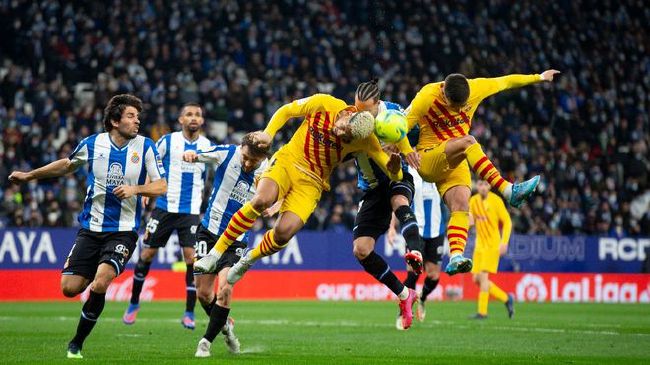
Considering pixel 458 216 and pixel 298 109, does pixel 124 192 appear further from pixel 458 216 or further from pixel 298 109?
pixel 458 216

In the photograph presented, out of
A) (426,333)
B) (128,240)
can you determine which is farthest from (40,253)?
(128,240)

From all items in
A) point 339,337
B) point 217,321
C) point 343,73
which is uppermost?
point 343,73

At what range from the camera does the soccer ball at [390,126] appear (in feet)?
37.0

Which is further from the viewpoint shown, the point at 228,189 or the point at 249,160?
the point at 228,189

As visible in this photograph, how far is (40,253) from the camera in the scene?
23734 millimetres

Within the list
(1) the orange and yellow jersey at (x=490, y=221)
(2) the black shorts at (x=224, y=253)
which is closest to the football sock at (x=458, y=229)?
(2) the black shorts at (x=224, y=253)

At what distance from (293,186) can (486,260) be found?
929 centimetres

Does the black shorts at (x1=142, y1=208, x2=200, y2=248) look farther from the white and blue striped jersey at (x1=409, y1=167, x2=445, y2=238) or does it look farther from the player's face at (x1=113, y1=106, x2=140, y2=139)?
the player's face at (x1=113, y1=106, x2=140, y2=139)

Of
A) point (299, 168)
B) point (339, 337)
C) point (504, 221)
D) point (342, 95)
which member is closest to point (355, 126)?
point (299, 168)

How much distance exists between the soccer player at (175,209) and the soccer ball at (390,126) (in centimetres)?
542

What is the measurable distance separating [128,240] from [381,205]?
3196mm

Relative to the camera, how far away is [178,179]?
16562 millimetres

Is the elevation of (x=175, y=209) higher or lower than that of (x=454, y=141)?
lower

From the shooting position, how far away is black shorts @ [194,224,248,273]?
12617mm
